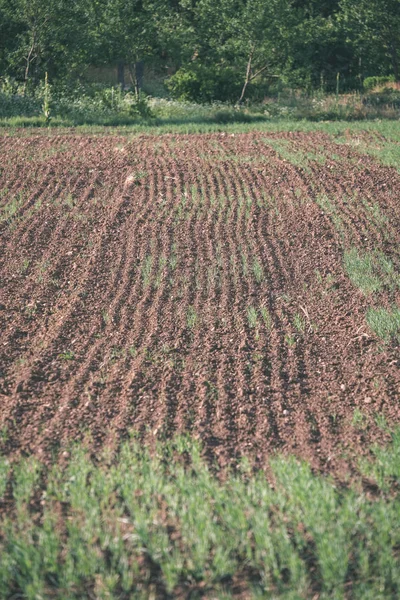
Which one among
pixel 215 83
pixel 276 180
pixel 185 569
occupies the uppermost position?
pixel 215 83

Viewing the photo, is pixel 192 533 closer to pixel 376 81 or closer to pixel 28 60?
pixel 28 60

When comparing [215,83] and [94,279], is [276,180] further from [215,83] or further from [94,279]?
[215,83]

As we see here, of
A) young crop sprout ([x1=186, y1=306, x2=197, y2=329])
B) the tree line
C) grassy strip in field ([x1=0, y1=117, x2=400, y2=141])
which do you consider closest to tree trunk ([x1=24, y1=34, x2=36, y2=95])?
the tree line

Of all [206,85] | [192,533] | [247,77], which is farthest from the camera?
[206,85]

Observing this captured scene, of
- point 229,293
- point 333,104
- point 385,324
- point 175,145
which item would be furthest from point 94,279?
point 333,104

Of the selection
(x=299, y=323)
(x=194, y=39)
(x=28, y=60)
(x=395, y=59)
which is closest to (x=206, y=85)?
(x=194, y=39)

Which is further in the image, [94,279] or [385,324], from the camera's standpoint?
[94,279]

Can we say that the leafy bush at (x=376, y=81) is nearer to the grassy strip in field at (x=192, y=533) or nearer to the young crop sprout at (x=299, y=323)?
the young crop sprout at (x=299, y=323)

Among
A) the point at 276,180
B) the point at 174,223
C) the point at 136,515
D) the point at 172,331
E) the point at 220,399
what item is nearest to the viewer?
the point at 136,515
